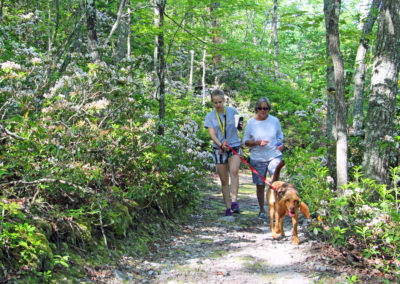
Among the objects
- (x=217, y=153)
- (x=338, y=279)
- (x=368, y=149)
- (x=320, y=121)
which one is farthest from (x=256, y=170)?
(x=320, y=121)

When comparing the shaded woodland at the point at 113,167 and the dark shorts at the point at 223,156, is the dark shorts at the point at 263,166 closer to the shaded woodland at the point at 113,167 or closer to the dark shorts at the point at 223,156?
the dark shorts at the point at 223,156

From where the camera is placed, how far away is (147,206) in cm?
525

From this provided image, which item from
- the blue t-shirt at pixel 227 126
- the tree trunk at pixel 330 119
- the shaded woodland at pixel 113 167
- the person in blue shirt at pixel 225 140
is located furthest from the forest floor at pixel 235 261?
the blue t-shirt at pixel 227 126

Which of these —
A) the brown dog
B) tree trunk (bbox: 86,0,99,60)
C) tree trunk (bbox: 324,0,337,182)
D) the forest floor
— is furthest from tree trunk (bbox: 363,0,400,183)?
tree trunk (bbox: 86,0,99,60)

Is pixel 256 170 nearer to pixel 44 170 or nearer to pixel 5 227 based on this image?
pixel 44 170

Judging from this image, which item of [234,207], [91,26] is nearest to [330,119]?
[234,207]

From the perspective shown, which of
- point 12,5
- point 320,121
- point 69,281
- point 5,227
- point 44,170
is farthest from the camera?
point 320,121

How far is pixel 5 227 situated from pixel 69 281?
0.76 metres

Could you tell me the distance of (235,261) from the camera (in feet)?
13.7

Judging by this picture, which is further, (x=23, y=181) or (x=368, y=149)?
(x=368, y=149)

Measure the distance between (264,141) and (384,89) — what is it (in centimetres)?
204

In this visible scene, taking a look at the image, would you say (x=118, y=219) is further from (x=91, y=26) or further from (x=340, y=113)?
(x=91, y=26)

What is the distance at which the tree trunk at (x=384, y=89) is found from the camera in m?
4.69

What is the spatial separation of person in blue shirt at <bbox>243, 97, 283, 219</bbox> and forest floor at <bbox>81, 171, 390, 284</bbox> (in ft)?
3.59
